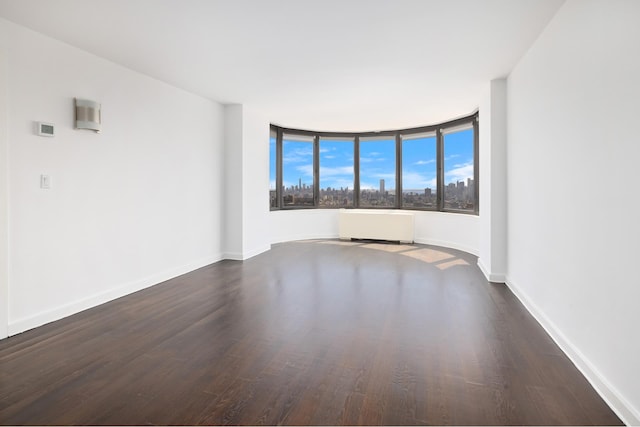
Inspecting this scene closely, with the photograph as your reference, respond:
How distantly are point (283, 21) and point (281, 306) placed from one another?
2.54m

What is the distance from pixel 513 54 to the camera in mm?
3551

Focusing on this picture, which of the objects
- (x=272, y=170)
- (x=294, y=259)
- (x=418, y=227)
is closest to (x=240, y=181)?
(x=294, y=259)

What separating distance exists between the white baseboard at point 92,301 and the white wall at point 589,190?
4.09 meters

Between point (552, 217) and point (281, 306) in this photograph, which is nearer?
point (552, 217)

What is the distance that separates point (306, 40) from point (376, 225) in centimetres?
501

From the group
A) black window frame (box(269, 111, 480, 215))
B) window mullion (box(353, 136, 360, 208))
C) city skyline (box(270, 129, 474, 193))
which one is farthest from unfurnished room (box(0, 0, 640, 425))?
window mullion (box(353, 136, 360, 208))

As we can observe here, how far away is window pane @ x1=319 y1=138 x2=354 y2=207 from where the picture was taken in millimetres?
8500

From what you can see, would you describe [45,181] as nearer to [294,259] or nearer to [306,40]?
[306,40]

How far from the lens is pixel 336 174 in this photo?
28.1 ft

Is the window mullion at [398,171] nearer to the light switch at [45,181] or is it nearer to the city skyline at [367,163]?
the city skyline at [367,163]

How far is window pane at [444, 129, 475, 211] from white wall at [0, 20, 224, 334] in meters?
4.80

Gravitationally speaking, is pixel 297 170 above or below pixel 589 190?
above

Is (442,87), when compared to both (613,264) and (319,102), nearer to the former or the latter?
(319,102)

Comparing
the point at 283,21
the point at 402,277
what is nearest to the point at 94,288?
the point at 283,21
